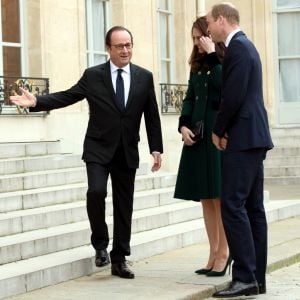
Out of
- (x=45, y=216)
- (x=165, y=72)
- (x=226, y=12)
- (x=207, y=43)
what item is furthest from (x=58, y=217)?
(x=165, y=72)

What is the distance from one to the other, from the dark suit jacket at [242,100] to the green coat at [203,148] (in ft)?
2.33

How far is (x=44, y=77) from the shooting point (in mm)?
12320

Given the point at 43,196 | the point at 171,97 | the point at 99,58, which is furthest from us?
the point at 171,97

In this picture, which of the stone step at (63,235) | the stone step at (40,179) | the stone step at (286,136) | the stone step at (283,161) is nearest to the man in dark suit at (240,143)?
the stone step at (63,235)

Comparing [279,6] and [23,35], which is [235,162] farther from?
[279,6]

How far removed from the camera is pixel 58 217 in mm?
8969

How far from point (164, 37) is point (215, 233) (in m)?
8.99

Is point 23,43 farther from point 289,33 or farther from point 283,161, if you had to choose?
point 289,33

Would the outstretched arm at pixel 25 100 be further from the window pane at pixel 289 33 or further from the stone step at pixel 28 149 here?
the window pane at pixel 289 33

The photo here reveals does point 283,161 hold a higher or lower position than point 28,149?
lower

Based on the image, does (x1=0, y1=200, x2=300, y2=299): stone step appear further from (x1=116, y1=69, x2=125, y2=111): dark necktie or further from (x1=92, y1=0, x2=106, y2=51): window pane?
(x1=92, y1=0, x2=106, y2=51): window pane

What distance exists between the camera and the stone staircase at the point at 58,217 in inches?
297

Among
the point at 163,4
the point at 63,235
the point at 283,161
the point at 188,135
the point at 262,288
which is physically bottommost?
the point at 262,288

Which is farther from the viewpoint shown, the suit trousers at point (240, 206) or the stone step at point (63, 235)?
the stone step at point (63, 235)
